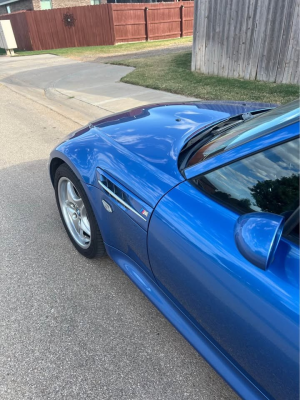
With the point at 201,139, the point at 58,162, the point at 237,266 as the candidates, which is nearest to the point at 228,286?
the point at 237,266

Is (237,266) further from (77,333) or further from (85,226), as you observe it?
(85,226)

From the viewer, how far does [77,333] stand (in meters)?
2.13

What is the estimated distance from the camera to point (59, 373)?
6.21ft

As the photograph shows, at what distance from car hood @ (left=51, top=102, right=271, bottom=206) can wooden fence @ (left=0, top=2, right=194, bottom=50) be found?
60.5ft

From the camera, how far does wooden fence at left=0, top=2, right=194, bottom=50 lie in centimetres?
1873

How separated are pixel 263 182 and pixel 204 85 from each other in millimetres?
6670

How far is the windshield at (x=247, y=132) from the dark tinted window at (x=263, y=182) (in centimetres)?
12

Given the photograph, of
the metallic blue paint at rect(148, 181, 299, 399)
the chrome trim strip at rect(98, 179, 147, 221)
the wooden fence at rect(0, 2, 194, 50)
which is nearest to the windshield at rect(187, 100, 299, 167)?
the metallic blue paint at rect(148, 181, 299, 399)

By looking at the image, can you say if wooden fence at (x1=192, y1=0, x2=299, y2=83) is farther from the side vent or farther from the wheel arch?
the side vent

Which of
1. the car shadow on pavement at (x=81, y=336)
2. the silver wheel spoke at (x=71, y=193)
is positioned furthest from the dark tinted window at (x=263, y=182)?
the silver wheel spoke at (x=71, y=193)

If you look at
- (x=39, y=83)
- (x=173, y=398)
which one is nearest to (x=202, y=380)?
(x=173, y=398)

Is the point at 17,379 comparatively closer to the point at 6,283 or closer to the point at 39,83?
the point at 6,283

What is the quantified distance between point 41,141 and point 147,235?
419 centimetres

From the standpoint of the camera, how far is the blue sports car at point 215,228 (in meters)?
1.18
